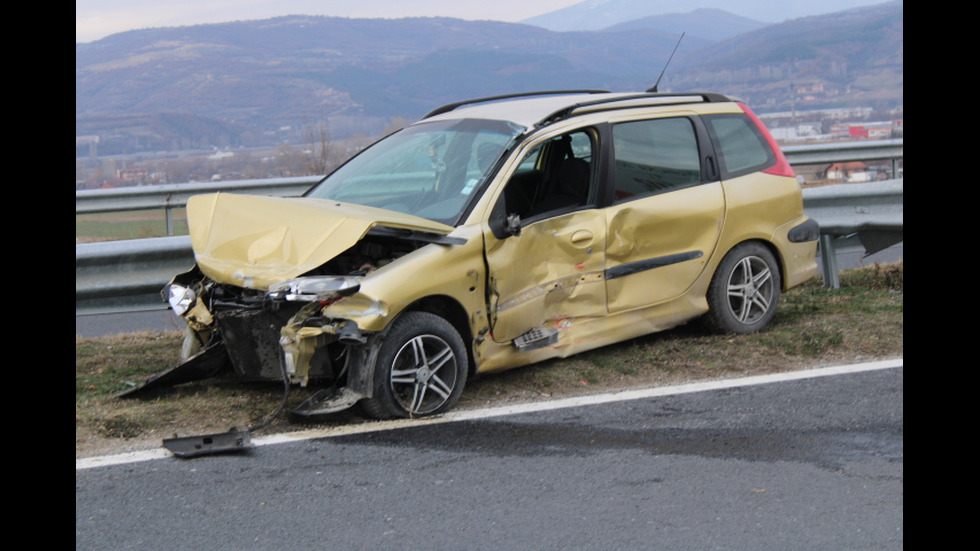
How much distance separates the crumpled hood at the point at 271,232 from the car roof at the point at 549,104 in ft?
3.82

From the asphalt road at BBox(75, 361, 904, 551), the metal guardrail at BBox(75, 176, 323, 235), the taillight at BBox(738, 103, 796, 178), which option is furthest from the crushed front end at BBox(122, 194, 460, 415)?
the metal guardrail at BBox(75, 176, 323, 235)

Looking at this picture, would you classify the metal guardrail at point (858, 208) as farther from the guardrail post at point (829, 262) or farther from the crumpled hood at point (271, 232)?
the crumpled hood at point (271, 232)

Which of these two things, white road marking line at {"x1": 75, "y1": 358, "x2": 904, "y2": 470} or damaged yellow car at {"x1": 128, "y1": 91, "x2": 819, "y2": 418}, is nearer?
white road marking line at {"x1": 75, "y1": 358, "x2": 904, "y2": 470}

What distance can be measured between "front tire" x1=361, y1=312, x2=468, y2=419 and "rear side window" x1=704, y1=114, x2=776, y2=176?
269 cm

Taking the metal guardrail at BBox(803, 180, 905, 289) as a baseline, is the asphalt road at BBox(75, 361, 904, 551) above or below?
below

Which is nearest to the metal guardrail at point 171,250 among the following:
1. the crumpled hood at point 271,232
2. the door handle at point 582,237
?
the crumpled hood at point 271,232

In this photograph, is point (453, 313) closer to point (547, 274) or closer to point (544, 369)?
point (547, 274)

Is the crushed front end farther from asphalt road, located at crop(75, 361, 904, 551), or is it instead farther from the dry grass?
asphalt road, located at crop(75, 361, 904, 551)

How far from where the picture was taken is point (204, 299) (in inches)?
214

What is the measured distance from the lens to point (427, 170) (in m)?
6.17

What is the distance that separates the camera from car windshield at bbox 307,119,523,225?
18.9 ft

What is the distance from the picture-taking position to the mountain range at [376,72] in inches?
2874

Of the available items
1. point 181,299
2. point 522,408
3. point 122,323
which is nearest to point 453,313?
point 522,408
